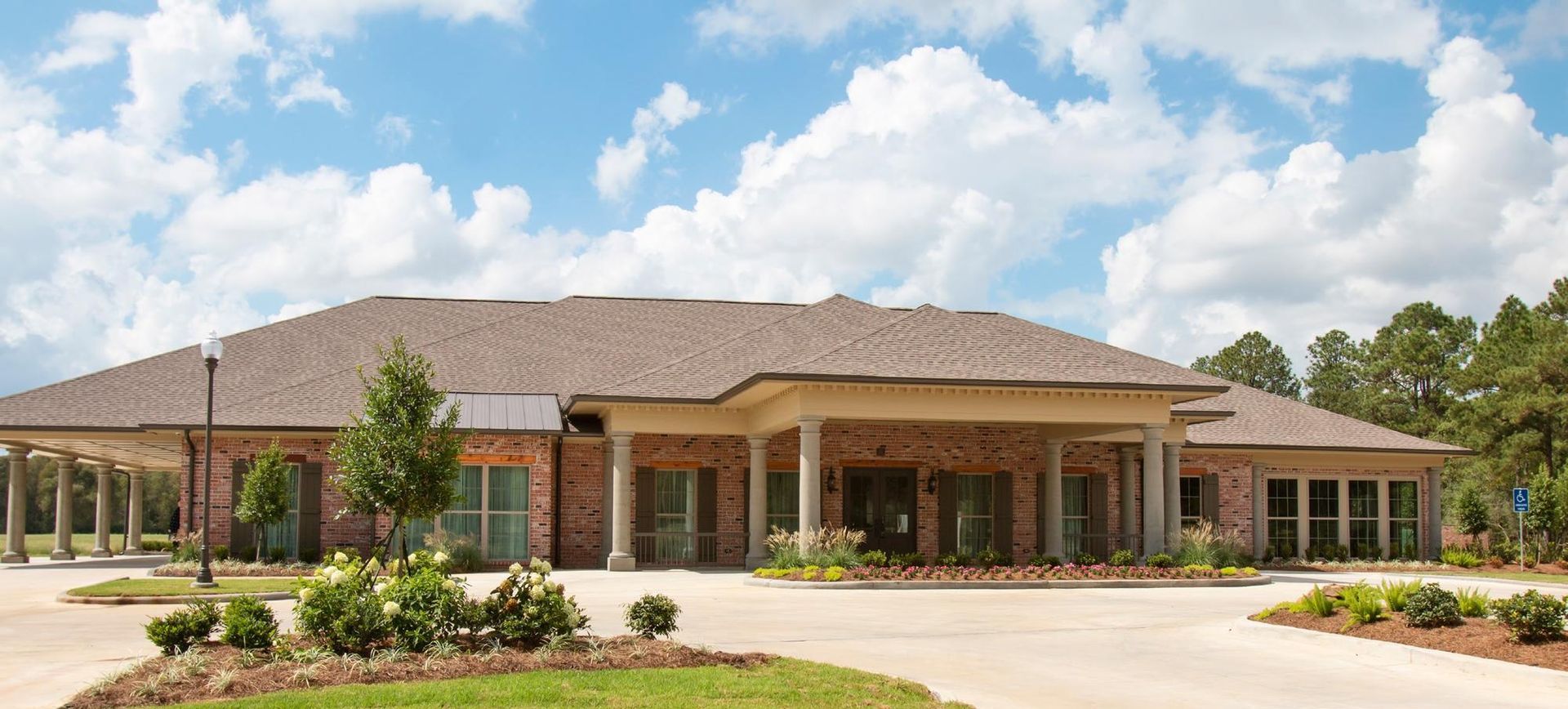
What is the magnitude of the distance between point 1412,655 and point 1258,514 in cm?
2085

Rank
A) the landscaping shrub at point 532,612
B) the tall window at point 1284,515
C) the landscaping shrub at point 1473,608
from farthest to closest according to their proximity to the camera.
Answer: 1. the tall window at point 1284,515
2. the landscaping shrub at point 1473,608
3. the landscaping shrub at point 532,612

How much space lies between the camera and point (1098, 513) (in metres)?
32.0

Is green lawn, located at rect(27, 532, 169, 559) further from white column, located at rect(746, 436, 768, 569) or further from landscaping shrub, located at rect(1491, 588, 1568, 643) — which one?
landscaping shrub, located at rect(1491, 588, 1568, 643)

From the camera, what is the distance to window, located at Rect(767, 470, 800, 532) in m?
30.0

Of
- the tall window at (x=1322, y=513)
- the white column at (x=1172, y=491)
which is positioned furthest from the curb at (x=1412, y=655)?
the tall window at (x=1322, y=513)

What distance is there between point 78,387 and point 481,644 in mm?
24567

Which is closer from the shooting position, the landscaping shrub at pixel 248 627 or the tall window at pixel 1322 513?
the landscaping shrub at pixel 248 627

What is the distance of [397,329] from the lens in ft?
117

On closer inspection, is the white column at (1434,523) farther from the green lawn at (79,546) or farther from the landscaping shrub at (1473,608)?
the green lawn at (79,546)

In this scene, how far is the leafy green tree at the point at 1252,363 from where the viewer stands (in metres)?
75.8

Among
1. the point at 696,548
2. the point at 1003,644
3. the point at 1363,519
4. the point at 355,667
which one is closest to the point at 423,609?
the point at 355,667

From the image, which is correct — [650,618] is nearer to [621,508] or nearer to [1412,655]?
[1412,655]

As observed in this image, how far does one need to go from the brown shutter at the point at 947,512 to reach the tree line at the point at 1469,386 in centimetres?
1584

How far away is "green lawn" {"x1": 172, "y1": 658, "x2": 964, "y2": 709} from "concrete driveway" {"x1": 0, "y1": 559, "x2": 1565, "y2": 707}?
978 mm
